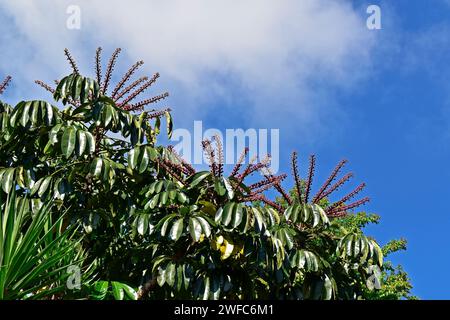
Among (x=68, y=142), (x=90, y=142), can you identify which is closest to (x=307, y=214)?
(x=90, y=142)

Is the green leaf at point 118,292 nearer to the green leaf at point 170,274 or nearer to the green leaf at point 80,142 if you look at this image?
the green leaf at point 170,274

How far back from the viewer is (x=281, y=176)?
3.99 metres

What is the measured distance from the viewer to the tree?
3930 mm

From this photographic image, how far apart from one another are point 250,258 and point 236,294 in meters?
0.32

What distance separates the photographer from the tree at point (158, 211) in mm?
3930

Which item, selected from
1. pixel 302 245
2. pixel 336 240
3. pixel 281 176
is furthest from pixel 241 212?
pixel 336 240

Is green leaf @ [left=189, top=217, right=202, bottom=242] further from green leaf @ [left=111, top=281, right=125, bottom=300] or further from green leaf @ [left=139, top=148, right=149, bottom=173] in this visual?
green leaf @ [left=139, top=148, right=149, bottom=173]

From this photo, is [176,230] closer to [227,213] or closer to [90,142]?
[227,213]

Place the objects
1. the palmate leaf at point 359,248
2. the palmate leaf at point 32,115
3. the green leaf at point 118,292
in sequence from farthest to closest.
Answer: the palmate leaf at point 32,115, the palmate leaf at point 359,248, the green leaf at point 118,292

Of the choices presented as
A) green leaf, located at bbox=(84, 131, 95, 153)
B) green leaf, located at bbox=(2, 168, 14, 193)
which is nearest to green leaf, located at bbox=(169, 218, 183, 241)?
green leaf, located at bbox=(84, 131, 95, 153)

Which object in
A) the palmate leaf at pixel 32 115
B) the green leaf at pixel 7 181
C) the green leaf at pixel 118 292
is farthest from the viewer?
the palmate leaf at pixel 32 115

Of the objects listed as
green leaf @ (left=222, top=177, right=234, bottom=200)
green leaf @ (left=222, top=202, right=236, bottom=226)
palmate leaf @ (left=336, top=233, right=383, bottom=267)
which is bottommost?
palmate leaf @ (left=336, top=233, right=383, bottom=267)

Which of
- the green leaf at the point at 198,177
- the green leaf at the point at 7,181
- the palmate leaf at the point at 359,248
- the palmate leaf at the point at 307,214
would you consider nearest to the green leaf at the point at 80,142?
the green leaf at the point at 7,181
